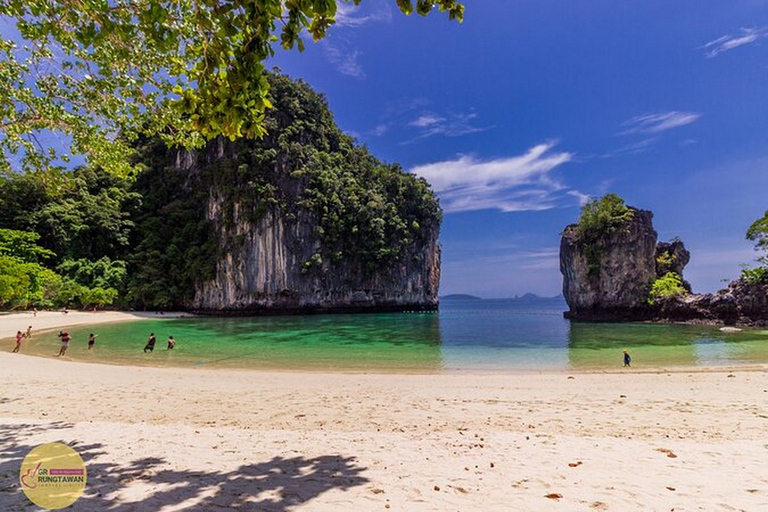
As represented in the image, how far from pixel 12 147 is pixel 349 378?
30.0 feet

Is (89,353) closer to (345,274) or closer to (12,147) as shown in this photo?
(12,147)

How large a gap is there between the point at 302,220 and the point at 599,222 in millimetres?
35829

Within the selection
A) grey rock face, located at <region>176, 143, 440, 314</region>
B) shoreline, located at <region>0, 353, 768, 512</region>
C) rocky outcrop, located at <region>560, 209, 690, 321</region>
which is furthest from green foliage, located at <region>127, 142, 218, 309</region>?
rocky outcrop, located at <region>560, 209, 690, 321</region>

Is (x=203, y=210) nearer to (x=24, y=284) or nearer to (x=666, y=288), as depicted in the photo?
(x=24, y=284)

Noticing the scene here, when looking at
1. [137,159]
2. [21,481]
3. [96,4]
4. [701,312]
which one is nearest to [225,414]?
→ [21,481]

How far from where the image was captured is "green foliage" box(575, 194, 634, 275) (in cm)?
4028

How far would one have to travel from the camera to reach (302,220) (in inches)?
1977

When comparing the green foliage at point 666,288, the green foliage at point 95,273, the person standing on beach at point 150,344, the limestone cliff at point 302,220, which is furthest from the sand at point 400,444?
the green foliage at point 95,273

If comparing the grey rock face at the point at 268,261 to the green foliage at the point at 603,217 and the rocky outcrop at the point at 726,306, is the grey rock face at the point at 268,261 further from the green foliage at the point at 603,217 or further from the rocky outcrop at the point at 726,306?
the rocky outcrop at the point at 726,306

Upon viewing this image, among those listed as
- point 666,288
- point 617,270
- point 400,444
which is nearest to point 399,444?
point 400,444

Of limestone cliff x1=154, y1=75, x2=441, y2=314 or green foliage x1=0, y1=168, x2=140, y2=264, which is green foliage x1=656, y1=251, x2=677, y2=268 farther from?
green foliage x1=0, y1=168, x2=140, y2=264

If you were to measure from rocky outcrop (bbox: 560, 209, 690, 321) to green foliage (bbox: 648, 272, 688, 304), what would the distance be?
650 millimetres

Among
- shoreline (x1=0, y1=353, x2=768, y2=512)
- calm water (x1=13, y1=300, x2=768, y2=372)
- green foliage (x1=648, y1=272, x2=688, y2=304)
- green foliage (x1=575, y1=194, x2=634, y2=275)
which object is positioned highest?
green foliage (x1=575, y1=194, x2=634, y2=275)

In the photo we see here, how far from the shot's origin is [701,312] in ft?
111
